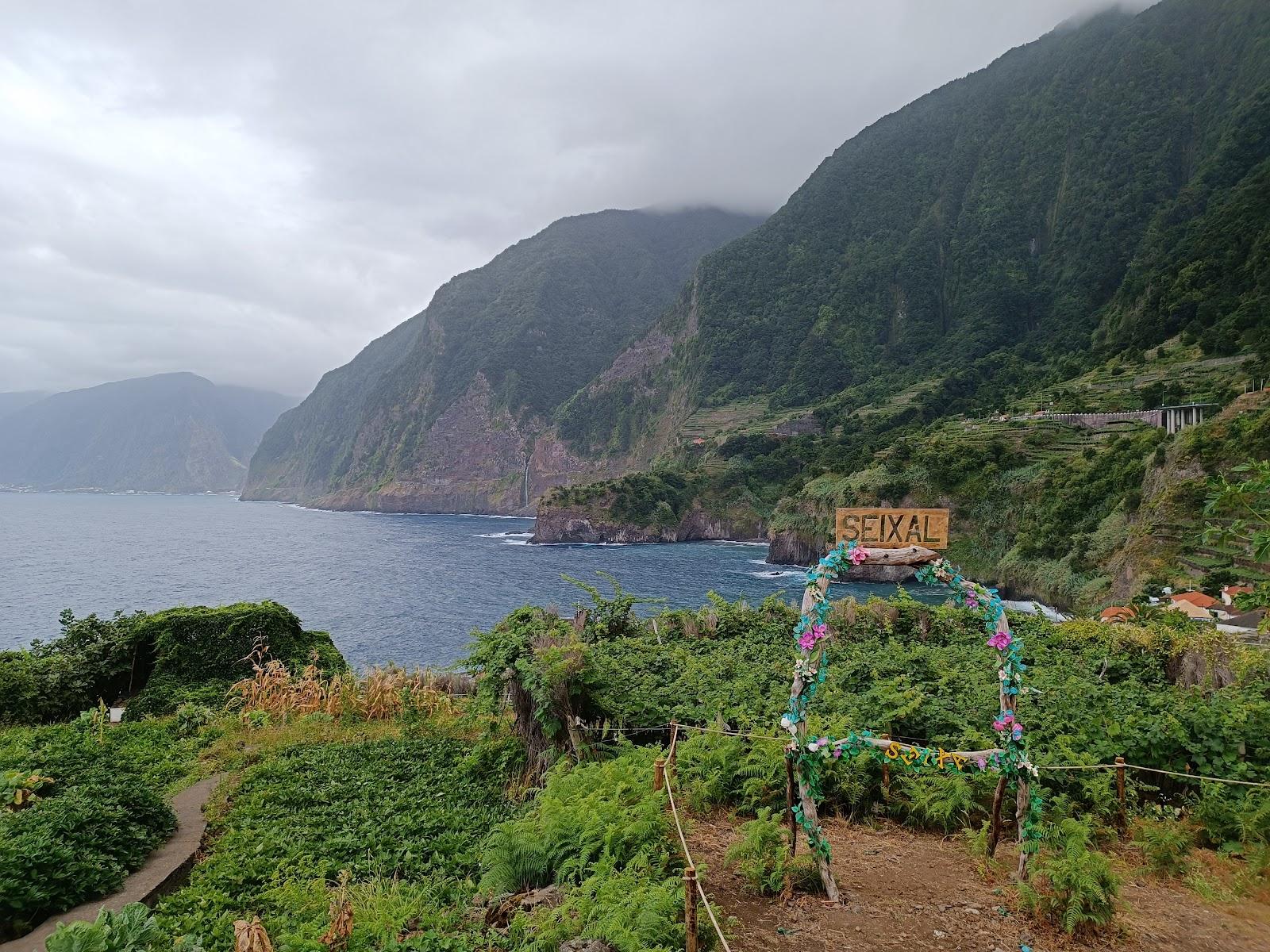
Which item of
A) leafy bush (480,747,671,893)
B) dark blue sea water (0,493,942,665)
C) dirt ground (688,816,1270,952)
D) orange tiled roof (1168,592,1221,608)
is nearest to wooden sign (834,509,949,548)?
dirt ground (688,816,1270,952)

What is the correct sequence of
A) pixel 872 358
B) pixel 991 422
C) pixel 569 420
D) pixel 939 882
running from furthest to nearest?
pixel 569 420
pixel 872 358
pixel 991 422
pixel 939 882

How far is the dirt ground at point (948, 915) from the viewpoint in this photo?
13.7 ft

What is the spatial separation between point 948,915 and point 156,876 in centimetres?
650

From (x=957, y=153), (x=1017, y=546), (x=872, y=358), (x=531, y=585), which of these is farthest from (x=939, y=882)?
(x=957, y=153)

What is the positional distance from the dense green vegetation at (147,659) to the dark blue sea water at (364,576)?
10.4 meters

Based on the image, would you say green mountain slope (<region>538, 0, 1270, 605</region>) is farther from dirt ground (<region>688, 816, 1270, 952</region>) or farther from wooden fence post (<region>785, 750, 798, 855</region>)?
wooden fence post (<region>785, 750, 798, 855</region>)

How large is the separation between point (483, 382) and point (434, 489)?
32.5m

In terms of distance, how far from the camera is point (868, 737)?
4.96 metres

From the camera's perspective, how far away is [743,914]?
450 cm

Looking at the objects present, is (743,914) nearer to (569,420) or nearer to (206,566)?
(206,566)

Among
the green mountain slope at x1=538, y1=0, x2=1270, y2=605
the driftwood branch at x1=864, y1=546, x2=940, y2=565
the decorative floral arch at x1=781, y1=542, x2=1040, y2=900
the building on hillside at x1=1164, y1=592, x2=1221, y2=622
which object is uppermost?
the green mountain slope at x1=538, y1=0, x2=1270, y2=605

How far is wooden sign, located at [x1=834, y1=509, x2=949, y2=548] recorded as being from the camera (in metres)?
5.18

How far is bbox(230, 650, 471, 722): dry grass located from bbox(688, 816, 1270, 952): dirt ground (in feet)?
26.0

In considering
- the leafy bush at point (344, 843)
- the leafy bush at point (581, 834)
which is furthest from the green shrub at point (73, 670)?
the leafy bush at point (581, 834)
